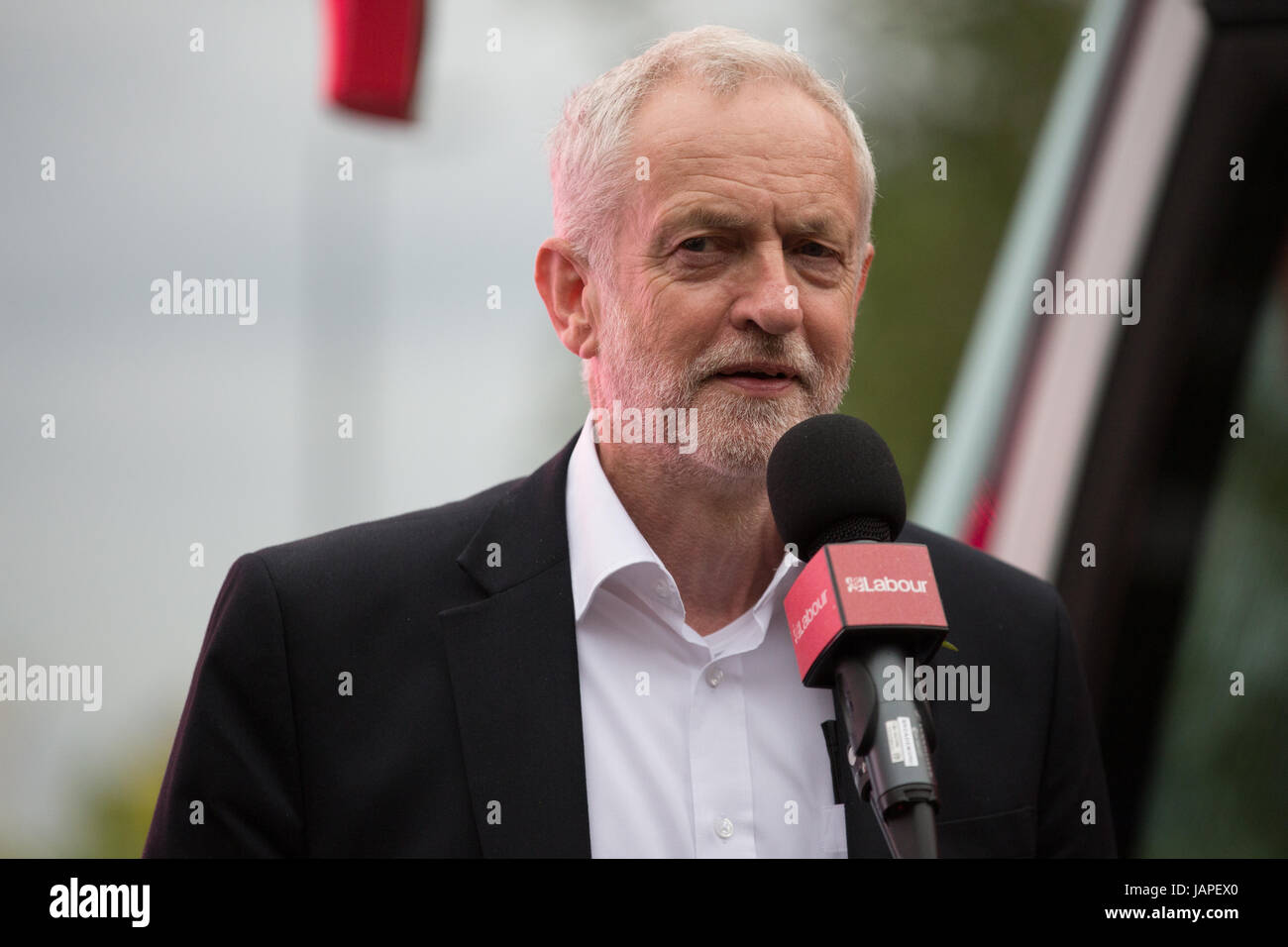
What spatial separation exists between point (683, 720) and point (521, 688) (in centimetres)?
28

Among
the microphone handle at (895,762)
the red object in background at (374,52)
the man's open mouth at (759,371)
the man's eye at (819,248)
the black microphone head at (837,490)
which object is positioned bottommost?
the microphone handle at (895,762)

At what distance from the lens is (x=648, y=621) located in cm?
233

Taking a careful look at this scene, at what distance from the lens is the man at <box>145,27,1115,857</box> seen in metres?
2.12

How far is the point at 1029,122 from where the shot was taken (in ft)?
24.7

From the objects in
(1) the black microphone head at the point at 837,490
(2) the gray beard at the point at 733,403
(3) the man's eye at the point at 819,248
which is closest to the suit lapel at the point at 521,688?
(2) the gray beard at the point at 733,403

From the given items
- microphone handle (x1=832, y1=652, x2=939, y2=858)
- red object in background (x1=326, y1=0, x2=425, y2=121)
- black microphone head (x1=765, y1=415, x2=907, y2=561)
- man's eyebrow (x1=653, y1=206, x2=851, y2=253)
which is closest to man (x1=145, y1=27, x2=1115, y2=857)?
man's eyebrow (x1=653, y1=206, x2=851, y2=253)

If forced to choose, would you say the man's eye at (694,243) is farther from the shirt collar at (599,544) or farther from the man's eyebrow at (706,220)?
the shirt collar at (599,544)

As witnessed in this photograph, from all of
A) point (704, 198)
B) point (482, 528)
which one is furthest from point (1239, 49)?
point (482, 528)

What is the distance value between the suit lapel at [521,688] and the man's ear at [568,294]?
1.38ft

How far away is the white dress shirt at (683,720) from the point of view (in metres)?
2.17

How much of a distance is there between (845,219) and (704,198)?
0.86ft
